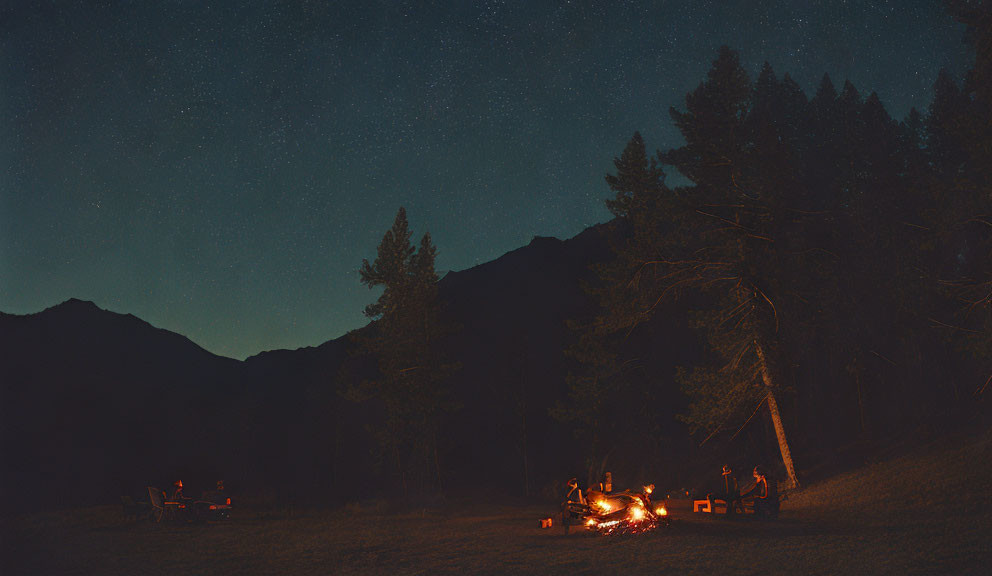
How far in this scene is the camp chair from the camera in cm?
1955

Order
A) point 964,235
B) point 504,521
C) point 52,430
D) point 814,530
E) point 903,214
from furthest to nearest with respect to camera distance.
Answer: point 52,430 < point 903,214 < point 964,235 < point 504,521 < point 814,530

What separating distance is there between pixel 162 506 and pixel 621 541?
15.5 m

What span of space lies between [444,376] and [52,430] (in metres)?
75.8

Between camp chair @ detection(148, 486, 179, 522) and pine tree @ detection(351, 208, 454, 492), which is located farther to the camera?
pine tree @ detection(351, 208, 454, 492)

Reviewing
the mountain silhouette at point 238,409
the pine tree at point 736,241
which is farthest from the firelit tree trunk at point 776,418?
the mountain silhouette at point 238,409

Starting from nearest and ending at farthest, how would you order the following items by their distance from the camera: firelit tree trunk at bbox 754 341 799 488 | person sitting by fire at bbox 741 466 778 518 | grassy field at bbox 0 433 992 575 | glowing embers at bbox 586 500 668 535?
grassy field at bbox 0 433 992 575
glowing embers at bbox 586 500 668 535
person sitting by fire at bbox 741 466 778 518
firelit tree trunk at bbox 754 341 799 488

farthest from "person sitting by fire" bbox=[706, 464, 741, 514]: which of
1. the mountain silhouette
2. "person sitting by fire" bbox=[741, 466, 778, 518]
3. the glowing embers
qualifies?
the mountain silhouette

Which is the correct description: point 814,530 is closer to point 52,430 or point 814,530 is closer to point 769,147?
point 769,147

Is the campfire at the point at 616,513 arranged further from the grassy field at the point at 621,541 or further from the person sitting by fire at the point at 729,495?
the person sitting by fire at the point at 729,495

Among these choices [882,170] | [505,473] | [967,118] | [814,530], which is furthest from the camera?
[505,473]

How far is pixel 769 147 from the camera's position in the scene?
20688 millimetres

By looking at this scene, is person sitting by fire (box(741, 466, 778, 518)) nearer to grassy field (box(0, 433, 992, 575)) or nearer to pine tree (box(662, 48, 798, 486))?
grassy field (box(0, 433, 992, 575))

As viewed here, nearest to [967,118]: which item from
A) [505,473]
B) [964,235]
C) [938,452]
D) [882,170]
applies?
[938,452]

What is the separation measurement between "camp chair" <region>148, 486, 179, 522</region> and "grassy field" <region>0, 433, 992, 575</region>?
0.61 m
